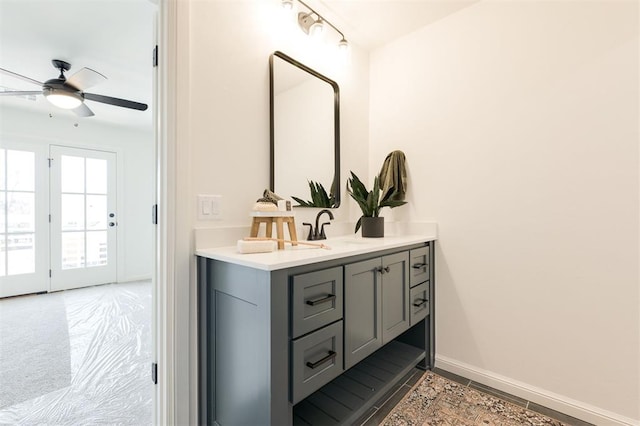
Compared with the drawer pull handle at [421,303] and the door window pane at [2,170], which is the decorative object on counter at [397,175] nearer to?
the drawer pull handle at [421,303]

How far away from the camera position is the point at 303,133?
1922mm

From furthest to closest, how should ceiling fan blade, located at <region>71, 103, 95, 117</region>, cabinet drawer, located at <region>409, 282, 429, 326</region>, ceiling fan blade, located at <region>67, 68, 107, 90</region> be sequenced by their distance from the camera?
ceiling fan blade, located at <region>71, 103, 95, 117</region>, ceiling fan blade, located at <region>67, 68, 107, 90</region>, cabinet drawer, located at <region>409, 282, 429, 326</region>

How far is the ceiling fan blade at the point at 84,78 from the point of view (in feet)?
7.47

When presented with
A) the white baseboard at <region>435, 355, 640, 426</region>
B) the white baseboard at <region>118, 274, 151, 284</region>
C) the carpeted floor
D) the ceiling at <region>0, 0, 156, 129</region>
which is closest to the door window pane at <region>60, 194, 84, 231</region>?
the white baseboard at <region>118, 274, 151, 284</region>

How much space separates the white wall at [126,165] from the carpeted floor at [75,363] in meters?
1.28

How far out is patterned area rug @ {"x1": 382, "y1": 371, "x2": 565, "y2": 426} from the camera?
1515 millimetres

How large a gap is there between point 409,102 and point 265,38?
1.10 m

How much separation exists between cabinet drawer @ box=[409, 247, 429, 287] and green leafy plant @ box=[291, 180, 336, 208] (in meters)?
0.64

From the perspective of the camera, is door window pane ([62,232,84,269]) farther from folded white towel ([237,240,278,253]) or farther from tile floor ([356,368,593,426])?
tile floor ([356,368,593,426])

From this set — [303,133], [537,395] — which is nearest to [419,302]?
[537,395]

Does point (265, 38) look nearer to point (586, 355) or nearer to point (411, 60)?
point (411, 60)

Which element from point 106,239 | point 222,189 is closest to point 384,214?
point 222,189

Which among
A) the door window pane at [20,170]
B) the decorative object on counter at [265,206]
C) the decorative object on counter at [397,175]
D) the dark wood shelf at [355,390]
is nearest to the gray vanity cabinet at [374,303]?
the dark wood shelf at [355,390]

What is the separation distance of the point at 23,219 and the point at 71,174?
78cm
